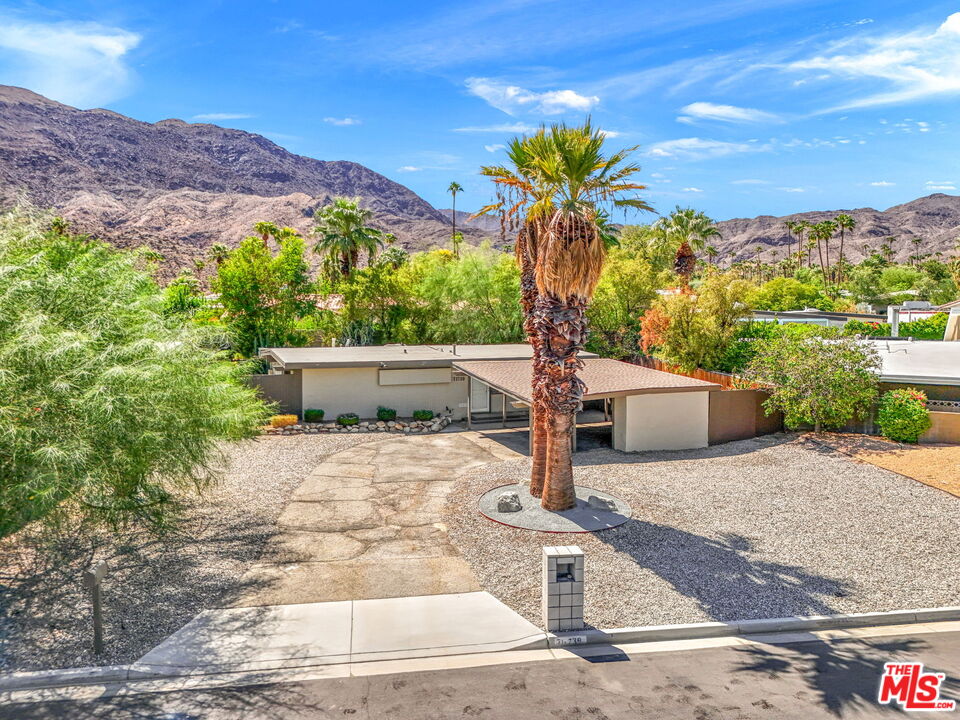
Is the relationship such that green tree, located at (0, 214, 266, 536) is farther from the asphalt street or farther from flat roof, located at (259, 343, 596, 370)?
flat roof, located at (259, 343, 596, 370)

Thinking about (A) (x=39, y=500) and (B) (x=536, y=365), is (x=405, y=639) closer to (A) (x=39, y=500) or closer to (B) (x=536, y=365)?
(A) (x=39, y=500)

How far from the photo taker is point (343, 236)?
4156 centimetres

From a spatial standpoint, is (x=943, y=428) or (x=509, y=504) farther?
(x=943, y=428)

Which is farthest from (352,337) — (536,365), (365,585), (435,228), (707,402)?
(435,228)

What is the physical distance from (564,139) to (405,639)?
30.8 ft

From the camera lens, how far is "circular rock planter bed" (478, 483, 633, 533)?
13.2m

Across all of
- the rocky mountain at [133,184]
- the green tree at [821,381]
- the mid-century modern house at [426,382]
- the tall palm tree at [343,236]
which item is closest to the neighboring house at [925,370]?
the green tree at [821,381]

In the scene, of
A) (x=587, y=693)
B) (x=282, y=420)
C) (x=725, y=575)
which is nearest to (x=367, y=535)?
(x=587, y=693)

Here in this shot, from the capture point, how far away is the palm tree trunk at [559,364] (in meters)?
13.2

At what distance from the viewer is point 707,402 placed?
20578mm

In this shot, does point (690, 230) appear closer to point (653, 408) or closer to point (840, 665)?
point (653, 408)

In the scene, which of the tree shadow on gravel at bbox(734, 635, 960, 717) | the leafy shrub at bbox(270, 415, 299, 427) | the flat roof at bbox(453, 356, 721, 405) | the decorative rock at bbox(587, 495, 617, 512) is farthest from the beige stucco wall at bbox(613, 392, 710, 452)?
the leafy shrub at bbox(270, 415, 299, 427)

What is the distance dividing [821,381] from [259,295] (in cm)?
2622

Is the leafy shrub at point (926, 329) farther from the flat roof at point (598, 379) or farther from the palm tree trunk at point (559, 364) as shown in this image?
the palm tree trunk at point (559, 364)
